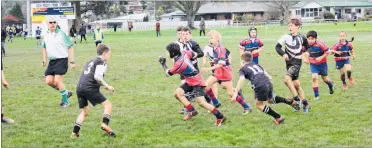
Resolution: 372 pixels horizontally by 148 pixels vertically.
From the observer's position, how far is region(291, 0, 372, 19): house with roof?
310 ft

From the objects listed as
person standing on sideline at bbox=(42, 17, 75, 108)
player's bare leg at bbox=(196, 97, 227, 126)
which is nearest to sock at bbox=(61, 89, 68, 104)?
person standing on sideline at bbox=(42, 17, 75, 108)

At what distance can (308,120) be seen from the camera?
9984 millimetres

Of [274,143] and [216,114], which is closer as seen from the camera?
[274,143]

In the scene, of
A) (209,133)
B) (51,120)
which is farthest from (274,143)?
(51,120)

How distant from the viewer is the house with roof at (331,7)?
9462cm

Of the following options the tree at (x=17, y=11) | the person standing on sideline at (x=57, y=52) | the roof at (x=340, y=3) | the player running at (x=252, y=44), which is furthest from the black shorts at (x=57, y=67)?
the roof at (x=340, y=3)

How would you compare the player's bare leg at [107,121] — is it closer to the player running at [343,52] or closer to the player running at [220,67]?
the player running at [220,67]

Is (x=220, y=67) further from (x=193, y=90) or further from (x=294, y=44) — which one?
(x=294, y=44)

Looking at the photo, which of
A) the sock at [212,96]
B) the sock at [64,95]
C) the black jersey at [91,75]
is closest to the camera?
the black jersey at [91,75]

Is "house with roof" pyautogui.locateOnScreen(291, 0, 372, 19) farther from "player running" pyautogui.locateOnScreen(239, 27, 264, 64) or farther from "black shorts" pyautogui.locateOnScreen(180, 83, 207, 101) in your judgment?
"black shorts" pyautogui.locateOnScreen(180, 83, 207, 101)

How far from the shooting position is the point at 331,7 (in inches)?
3826

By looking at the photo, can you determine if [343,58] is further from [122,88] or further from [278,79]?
[122,88]

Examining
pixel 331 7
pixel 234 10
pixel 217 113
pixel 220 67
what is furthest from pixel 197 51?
pixel 234 10

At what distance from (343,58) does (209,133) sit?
7.24 meters
